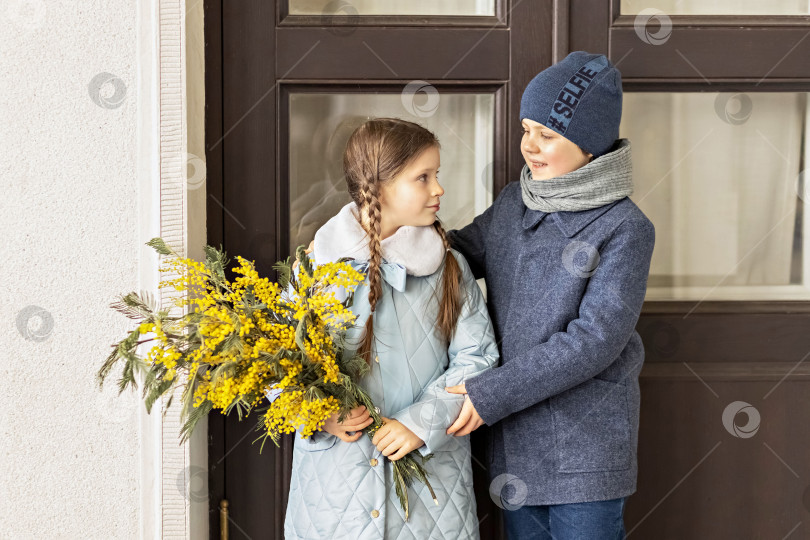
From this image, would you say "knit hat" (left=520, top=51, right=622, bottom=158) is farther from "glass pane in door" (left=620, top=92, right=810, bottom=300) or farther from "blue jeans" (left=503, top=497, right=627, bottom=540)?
"blue jeans" (left=503, top=497, right=627, bottom=540)

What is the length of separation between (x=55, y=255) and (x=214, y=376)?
70 cm

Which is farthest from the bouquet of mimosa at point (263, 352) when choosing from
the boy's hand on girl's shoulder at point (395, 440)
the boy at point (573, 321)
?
the boy at point (573, 321)

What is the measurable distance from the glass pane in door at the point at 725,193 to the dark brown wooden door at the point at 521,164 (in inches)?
1.5

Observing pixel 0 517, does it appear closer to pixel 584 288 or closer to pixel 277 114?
pixel 277 114

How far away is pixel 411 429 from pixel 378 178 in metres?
0.56

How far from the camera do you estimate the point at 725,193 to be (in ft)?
6.64

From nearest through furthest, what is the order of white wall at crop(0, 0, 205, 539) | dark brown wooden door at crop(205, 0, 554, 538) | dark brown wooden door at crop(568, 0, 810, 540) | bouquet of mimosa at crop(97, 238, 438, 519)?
bouquet of mimosa at crop(97, 238, 438, 519) < white wall at crop(0, 0, 205, 539) < dark brown wooden door at crop(205, 0, 554, 538) < dark brown wooden door at crop(568, 0, 810, 540)

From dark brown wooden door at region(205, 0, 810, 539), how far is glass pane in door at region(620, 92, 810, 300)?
4cm

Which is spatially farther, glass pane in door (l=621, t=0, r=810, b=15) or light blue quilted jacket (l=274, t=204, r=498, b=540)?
glass pane in door (l=621, t=0, r=810, b=15)

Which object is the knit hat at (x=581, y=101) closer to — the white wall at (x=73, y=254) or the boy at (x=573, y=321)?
the boy at (x=573, y=321)

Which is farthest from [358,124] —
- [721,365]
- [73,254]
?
[721,365]

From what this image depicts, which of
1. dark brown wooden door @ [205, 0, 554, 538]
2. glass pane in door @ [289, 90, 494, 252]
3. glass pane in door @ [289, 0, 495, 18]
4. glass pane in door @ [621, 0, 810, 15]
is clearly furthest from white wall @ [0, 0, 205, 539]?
glass pane in door @ [621, 0, 810, 15]

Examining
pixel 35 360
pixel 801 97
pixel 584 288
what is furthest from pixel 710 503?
pixel 35 360

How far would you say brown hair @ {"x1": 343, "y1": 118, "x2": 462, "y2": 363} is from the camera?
156 centimetres
